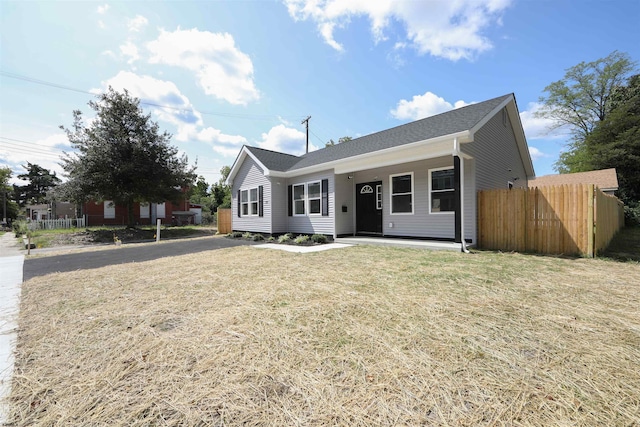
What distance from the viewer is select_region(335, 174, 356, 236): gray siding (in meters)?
10.3

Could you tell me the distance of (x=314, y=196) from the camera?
438 inches

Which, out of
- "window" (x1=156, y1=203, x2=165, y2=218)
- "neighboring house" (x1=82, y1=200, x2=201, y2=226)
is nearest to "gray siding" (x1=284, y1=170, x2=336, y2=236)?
"neighboring house" (x1=82, y1=200, x2=201, y2=226)

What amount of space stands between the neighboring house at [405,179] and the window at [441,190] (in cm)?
3

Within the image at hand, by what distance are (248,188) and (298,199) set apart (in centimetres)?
321

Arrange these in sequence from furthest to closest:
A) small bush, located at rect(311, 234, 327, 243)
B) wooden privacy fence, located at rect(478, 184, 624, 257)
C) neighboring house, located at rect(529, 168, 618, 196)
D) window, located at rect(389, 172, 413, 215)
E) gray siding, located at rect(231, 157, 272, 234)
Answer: neighboring house, located at rect(529, 168, 618, 196) < gray siding, located at rect(231, 157, 272, 234) < small bush, located at rect(311, 234, 327, 243) < window, located at rect(389, 172, 413, 215) < wooden privacy fence, located at rect(478, 184, 624, 257)

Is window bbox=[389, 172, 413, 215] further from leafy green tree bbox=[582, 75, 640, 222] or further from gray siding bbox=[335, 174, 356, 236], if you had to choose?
leafy green tree bbox=[582, 75, 640, 222]

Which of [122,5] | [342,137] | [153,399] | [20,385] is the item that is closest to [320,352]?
[153,399]

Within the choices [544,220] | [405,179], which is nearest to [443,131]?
[405,179]

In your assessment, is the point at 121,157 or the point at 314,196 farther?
the point at 121,157

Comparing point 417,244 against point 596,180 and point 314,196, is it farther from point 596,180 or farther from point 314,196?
point 596,180

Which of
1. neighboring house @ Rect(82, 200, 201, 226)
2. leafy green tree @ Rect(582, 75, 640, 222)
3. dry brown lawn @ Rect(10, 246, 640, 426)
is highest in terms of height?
leafy green tree @ Rect(582, 75, 640, 222)

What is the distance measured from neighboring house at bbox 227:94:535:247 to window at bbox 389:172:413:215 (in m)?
0.04

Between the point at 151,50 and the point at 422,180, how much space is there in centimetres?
1242

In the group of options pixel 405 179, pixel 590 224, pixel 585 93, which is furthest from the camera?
pixel 585 93
